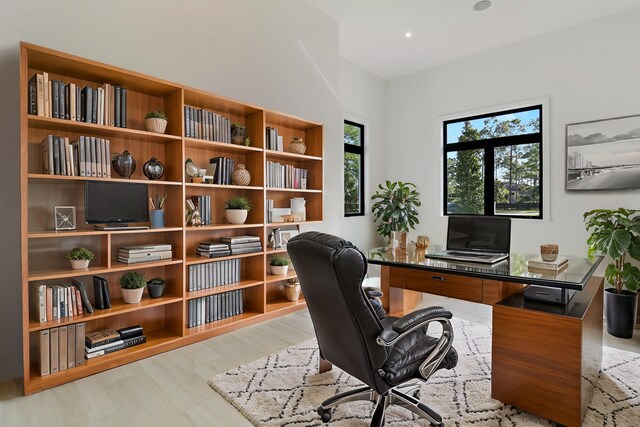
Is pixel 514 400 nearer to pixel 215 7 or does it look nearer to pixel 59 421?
pixel 59 421

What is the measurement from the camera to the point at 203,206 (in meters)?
3.18

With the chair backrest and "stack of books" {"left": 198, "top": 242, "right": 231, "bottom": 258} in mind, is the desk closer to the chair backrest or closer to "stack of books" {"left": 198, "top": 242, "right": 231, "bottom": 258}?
the chair backrest

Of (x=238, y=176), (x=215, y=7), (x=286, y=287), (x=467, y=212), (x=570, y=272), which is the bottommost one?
(x=286, y=287)

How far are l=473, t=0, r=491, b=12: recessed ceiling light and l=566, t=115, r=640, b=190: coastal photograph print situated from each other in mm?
1830

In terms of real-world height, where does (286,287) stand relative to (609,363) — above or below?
above

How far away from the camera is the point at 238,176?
11.1ft

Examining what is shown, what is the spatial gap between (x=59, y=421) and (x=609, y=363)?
12.0 feet

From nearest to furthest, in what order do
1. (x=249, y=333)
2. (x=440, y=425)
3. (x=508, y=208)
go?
(x=440, y=425) → (x=249, y=333) → (x=508, y=208)

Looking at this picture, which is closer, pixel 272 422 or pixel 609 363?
pixel 272 422

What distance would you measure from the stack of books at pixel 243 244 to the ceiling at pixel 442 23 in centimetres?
290

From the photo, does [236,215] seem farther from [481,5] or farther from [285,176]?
[481,5]

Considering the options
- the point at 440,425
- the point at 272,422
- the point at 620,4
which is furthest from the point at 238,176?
the point at 620,4

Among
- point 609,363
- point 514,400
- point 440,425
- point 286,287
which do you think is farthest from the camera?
point 286,287

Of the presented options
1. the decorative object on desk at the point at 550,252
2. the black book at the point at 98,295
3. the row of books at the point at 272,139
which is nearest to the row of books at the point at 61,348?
the black book at the point at 98,295
